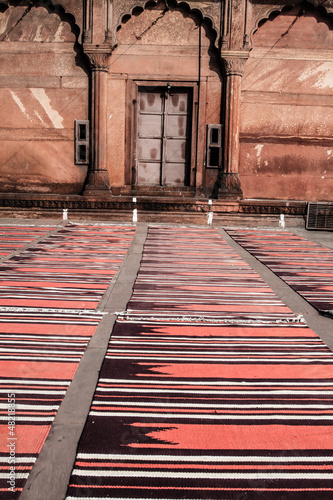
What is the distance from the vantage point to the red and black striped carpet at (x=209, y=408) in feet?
5.27

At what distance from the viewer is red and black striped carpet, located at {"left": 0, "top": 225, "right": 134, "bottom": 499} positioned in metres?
1.83

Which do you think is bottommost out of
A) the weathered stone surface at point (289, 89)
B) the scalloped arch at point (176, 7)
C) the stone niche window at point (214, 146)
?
the stone niche window at point (214, 146)

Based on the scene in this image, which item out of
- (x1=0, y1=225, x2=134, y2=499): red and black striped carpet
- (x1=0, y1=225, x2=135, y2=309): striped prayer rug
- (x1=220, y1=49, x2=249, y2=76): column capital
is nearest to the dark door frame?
(x1=220, y1=49, x2=249, y2=76): column capital

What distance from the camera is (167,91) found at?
342 inches

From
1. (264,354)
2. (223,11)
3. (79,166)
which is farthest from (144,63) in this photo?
(264,354)

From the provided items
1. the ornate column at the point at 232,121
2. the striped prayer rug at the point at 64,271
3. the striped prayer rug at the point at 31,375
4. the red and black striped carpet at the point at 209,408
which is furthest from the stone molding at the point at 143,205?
the striped prayer rug at the point at 31,375

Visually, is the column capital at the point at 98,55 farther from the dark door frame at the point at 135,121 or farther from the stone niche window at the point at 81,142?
the stone niche window at the point at 81,142

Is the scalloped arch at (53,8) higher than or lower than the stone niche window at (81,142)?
higher

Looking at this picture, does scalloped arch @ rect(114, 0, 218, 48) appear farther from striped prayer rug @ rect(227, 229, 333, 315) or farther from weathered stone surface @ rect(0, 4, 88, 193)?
striped prayer rug @ rect(227, 229, 333, 315)

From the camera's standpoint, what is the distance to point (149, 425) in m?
1.92

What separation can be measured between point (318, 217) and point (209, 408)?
22.4 ft

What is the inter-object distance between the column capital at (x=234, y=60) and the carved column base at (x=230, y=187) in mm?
1740

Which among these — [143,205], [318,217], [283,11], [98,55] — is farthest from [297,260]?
[283,11]

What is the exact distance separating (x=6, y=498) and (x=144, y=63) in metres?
8.10
